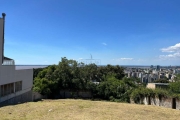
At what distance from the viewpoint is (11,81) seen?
13102 millimetres

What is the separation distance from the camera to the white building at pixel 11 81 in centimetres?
1209

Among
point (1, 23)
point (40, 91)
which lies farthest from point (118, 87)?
point (1, 23)

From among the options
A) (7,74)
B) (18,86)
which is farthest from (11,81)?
(18,86)

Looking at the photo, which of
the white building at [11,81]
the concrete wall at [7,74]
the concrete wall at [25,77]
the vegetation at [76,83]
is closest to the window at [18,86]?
the white building at [11,81]

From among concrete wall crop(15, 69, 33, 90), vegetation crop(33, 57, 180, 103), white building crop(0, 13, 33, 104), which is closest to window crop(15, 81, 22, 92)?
white building crop(0, 13, 33, 104)

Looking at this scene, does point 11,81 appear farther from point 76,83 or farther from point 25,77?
point 76,83

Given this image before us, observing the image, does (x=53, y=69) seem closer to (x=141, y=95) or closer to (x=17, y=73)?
(x=17, y=73)

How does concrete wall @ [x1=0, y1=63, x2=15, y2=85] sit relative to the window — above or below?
above

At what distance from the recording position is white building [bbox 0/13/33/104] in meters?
12.1

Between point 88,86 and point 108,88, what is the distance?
3.24m

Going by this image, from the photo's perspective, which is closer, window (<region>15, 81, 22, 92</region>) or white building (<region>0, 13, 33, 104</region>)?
white building (<region>0, 13, 33, 104</region>)

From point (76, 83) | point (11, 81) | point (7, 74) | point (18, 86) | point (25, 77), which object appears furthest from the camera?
point (76, 83)

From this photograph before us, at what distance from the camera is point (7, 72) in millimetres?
12438

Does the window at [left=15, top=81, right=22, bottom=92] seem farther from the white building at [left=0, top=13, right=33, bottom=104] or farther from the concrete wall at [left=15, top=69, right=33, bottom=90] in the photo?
the concrete wall at [left=15, top=69, right=33, bottom=90]
